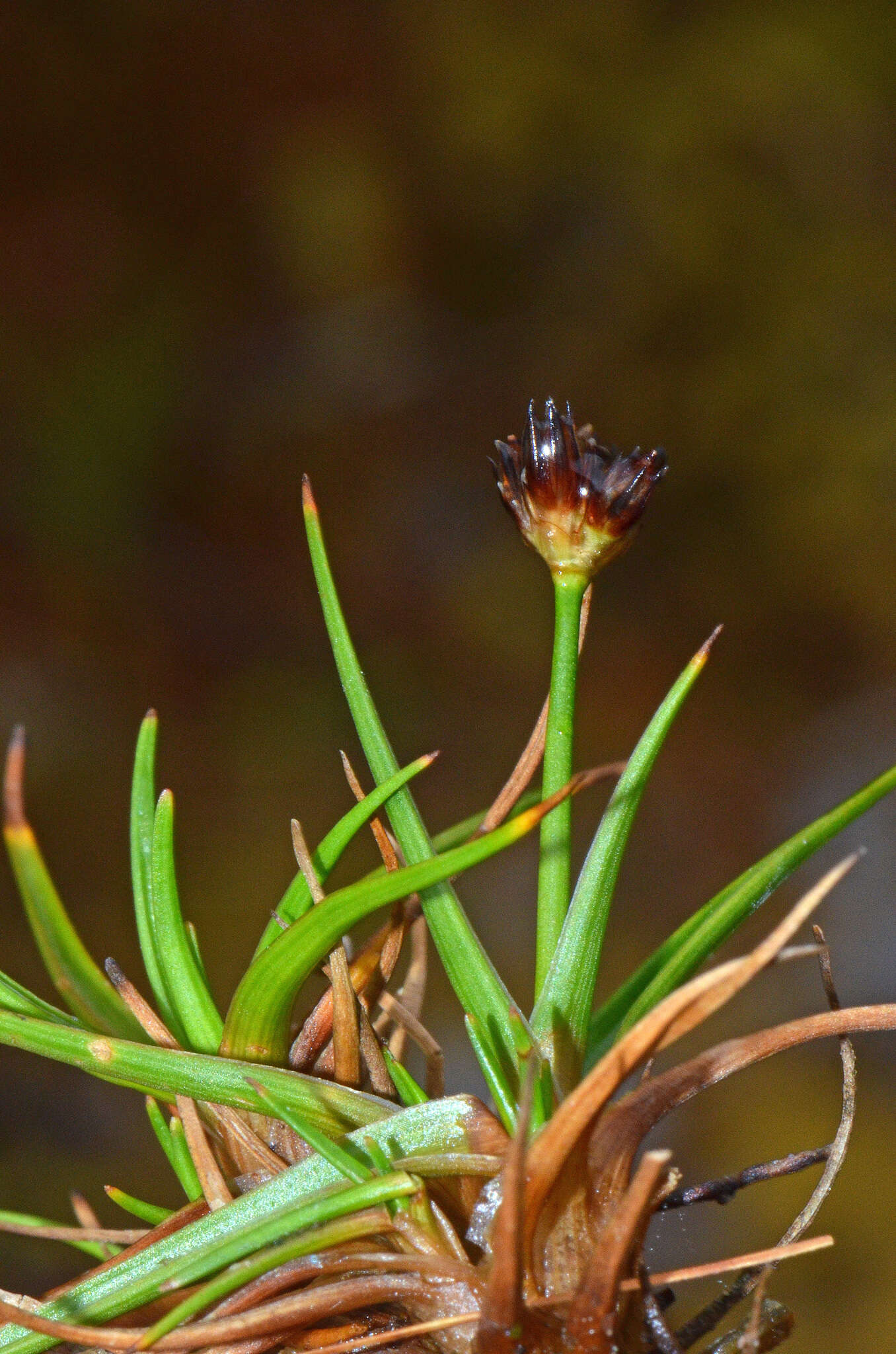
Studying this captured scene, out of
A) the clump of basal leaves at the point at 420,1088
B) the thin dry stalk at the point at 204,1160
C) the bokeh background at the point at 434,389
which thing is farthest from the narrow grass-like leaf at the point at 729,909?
the bokeh background at the point at 434,389

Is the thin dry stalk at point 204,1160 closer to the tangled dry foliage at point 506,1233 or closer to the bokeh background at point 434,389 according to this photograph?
the tangled dry foliage at point 506,1233

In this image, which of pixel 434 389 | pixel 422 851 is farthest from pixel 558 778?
pixel 434 389

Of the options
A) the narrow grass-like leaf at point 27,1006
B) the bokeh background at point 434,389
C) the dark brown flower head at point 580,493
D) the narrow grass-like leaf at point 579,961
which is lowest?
the narrow grass-like leaf at point 579,961

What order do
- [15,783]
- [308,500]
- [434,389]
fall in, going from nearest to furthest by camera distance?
1. [15,783]
2. [308,500]
3. [434,389]

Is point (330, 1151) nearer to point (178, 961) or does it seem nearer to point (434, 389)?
point (178, 961)

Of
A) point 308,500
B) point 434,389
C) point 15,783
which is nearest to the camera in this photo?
point 15,783

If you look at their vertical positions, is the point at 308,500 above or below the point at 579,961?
above

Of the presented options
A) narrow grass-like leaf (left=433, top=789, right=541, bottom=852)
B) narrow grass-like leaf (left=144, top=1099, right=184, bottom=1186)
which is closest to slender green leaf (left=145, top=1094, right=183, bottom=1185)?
narrow grass-like leaf (left=144, top=1099, right=184, bottom=1186)

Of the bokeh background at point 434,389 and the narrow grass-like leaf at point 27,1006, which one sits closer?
the narrow grass-like leaf at point 27,1006
